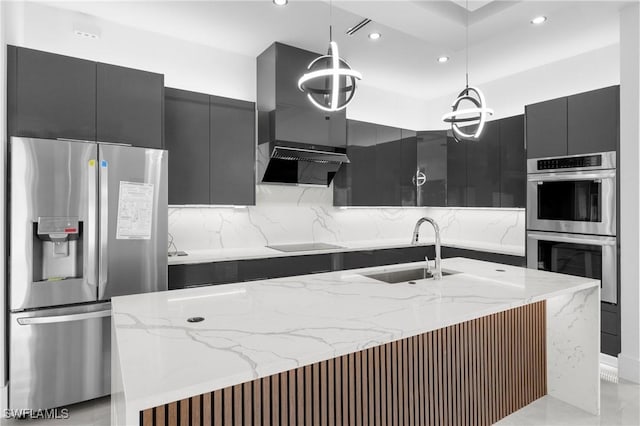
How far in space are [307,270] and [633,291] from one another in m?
2.63

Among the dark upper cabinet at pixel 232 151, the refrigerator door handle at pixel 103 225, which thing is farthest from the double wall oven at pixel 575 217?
the refrigerator door handle at pixel 103 225

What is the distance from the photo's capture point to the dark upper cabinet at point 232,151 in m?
3.34

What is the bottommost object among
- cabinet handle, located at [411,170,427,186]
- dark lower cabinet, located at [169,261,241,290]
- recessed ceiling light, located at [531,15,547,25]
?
dark lower cabinet, located at [169,261,241,290]

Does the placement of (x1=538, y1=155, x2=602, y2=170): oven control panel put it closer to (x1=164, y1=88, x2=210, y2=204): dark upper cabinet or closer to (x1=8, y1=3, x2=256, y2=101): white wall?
(x1=8, y1=3, x2=256, y2=101): white wall

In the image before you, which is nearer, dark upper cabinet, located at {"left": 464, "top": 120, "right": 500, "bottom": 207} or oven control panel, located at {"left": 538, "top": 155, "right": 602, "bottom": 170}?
oven control panel, located at {"left": 538, "top": 155, "right": 602, "bottom": 170}

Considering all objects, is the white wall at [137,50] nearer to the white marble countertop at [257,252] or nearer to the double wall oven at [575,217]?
the white marble countertop at [257,252]

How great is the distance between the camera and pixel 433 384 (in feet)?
6.10

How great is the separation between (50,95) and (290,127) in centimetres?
187

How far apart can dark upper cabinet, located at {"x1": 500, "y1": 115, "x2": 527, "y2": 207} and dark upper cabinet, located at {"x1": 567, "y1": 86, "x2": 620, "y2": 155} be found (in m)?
0.59

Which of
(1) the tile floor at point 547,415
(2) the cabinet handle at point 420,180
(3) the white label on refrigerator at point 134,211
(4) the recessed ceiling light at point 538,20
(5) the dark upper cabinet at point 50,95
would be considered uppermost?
(4) the recessed ceiling light at point 538,20

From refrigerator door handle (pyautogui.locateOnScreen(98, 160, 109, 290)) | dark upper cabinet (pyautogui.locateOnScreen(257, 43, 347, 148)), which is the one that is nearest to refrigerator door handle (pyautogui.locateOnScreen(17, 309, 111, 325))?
refrigerator door handle (pyautogui.locateOnScreen(98, 160, 109, 290))

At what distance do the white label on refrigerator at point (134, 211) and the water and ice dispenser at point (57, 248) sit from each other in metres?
0.25

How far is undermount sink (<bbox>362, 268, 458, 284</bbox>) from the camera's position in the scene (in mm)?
2396

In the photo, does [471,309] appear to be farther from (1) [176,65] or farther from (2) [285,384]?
(1) [176,65]
